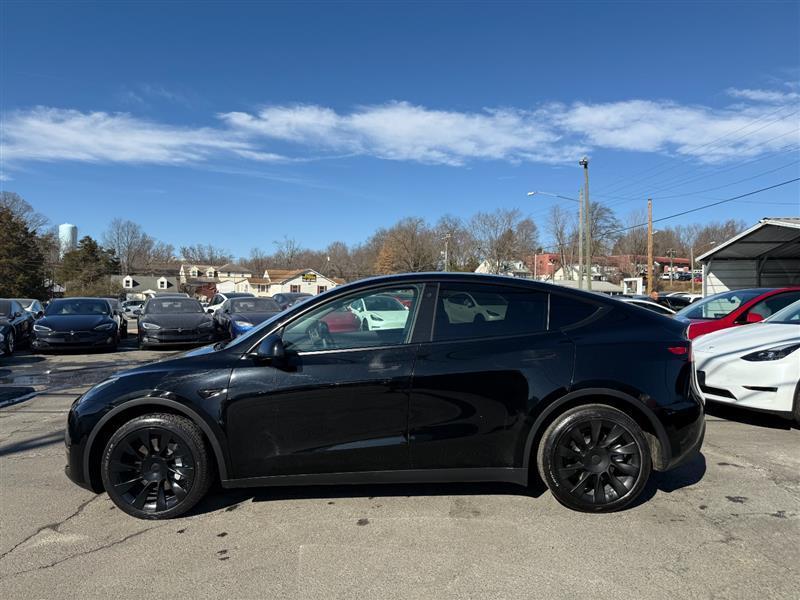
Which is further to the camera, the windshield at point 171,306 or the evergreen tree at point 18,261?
the evergreen tree at point 18,261

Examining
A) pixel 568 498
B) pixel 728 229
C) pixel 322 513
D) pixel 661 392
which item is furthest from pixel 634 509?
pixel 728 229

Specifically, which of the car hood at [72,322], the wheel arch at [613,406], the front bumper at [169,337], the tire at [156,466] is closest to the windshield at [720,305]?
the wheel arch at [613,406]

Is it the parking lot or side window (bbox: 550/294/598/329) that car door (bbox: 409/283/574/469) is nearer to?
side window (bbox: 550/294/598/329)

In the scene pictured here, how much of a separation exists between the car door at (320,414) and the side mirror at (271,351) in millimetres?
56

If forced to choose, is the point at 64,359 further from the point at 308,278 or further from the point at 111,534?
the point at 308,278

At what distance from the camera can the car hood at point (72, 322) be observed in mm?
12078

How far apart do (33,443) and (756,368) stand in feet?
25.0

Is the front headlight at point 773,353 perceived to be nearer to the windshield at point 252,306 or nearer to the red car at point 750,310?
the red car at point 750,310

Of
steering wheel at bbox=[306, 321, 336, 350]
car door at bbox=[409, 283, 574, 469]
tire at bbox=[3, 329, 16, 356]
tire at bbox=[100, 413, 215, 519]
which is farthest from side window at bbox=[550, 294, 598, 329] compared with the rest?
tire at bbox=[3, 329, 16, 356]

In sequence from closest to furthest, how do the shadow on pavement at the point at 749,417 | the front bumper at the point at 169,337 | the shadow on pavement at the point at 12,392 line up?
the shadow on pavement at the point at 749,417 < the shadow on pavement at the point at 12,392 < the front bumper at the point at 169,337

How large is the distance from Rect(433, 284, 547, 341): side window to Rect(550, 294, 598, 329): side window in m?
0.07

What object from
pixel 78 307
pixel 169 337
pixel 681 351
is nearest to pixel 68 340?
pixel 78 307

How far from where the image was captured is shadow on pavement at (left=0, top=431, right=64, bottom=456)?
16.4ft

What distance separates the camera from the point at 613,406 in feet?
11.5
